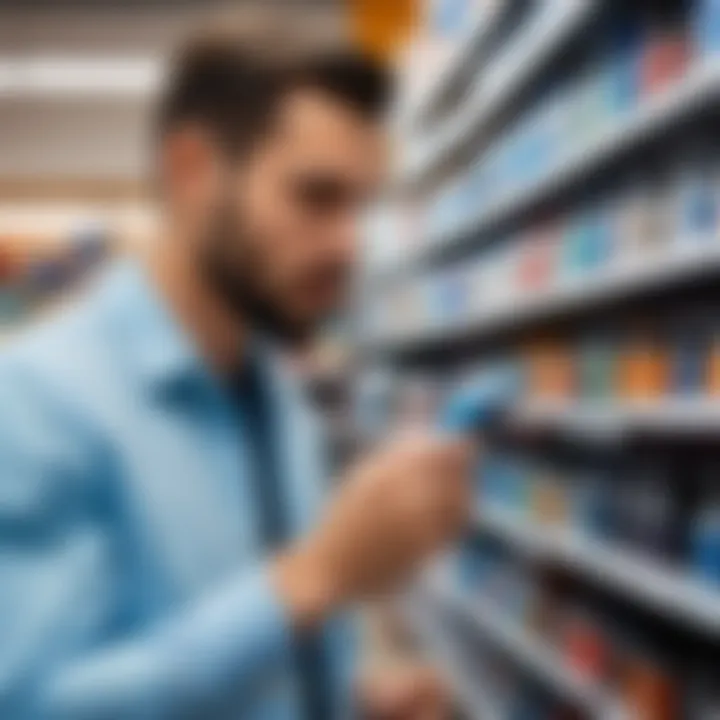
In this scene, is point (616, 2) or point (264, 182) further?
point (616, 2)

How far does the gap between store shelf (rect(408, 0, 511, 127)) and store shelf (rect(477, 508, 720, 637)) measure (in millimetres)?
1406

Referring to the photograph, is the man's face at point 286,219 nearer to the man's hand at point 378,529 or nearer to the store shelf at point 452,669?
the man's hand at point 378,529

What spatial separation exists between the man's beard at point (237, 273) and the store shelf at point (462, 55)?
2664 millimetres

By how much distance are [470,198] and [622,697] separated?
215cm

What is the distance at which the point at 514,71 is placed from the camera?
402 centimetres

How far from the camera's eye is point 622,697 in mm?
3275

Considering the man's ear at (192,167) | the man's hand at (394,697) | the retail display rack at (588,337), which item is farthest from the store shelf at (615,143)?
the man's hand at (394,697)

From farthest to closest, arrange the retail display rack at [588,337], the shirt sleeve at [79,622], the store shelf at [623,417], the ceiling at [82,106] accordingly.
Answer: the ceiling at [82,106] < the retail display rack at [588,337] < the store shelf at [623,417] < the shirt sleeve at [79,622]

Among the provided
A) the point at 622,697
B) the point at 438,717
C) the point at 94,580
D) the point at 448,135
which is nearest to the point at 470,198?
the point at 448,135

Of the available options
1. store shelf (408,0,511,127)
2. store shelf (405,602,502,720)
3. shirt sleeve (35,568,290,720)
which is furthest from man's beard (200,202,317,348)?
store shelf (405,602,502,720)

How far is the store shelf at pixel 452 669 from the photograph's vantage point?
4.98m

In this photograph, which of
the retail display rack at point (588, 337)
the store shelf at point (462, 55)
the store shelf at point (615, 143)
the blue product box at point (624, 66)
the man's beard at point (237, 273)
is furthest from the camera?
the store shelf at point (462, 55)

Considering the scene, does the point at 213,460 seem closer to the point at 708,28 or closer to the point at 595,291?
the point at 708,28

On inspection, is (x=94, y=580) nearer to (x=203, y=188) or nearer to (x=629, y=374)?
(x=203, y=188)
